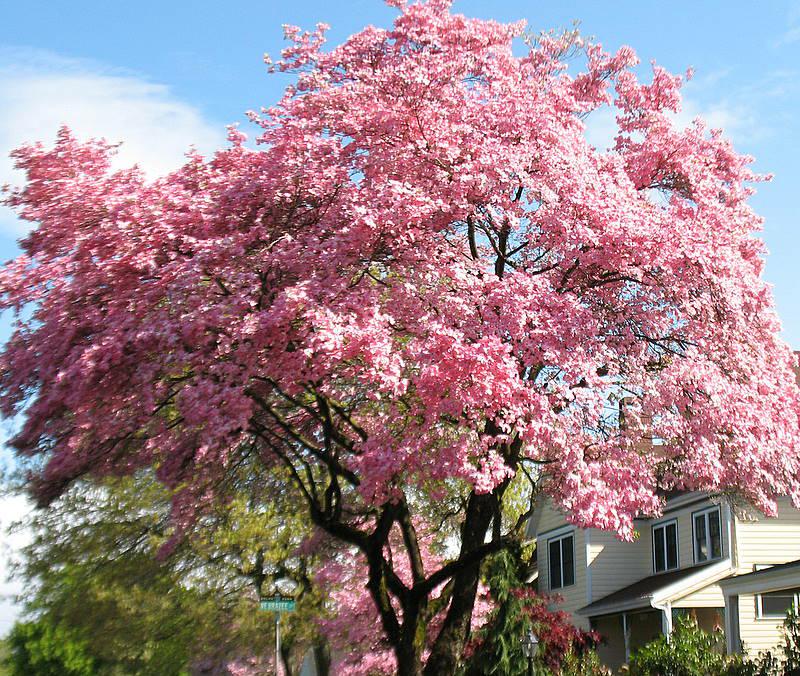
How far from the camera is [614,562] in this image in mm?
34500

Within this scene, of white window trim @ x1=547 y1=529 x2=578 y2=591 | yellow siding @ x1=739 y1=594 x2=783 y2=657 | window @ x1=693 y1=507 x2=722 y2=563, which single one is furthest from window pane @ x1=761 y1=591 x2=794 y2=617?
white window trim @ x1=547 y1=529 x2=578 y2=591

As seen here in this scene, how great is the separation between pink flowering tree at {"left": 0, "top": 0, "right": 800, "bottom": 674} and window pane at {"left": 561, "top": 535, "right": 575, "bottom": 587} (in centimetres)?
1717

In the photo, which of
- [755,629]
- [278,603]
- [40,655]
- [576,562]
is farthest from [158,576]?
[40,655]

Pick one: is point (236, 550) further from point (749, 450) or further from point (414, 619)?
point (749, 450)

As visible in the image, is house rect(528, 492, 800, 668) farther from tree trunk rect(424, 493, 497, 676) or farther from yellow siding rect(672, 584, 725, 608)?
tree trunk rect(424, 493, 497, 676)

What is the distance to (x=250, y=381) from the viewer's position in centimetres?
Answer: 1714

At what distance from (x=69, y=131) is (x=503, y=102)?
801cm

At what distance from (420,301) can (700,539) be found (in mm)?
17500

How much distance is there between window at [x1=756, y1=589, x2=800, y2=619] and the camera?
2794 centimetres

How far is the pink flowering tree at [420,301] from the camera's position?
16031 millimetres

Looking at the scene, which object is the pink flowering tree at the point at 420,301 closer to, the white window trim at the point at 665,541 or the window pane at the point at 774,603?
the window pane at the point at 774,603

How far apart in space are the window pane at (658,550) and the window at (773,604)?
473 centimetres

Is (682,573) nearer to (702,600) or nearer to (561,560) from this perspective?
(702,600)

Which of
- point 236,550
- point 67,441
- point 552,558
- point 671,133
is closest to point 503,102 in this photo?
point 671,133
